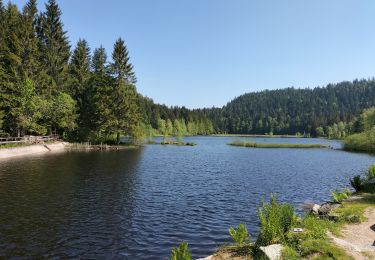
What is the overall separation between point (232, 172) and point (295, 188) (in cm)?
1211

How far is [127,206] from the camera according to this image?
2416 centimetres

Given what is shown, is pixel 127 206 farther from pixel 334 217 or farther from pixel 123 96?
pixel 123 96

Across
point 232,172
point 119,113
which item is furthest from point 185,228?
point 119,113

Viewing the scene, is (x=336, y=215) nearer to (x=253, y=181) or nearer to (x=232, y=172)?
(x=253, y=181)

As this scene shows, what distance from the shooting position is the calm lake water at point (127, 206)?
16.3 meters

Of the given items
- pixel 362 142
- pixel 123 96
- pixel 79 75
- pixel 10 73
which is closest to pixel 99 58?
pixel 79 75

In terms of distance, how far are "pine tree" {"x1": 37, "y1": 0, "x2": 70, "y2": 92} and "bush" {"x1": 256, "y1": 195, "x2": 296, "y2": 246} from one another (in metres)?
73.8

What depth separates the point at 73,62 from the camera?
92.2m

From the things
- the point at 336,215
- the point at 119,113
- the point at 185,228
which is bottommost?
the point at 185,228

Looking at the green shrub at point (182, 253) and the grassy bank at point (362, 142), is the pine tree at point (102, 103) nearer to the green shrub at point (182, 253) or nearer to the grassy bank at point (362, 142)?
the grassy bank at point (362, 142)

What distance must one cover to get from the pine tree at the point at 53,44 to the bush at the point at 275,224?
73830 millimetres

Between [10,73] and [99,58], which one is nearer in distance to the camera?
[10,73]

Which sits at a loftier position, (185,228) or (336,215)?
(336,215)

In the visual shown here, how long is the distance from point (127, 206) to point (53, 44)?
69.5 m
